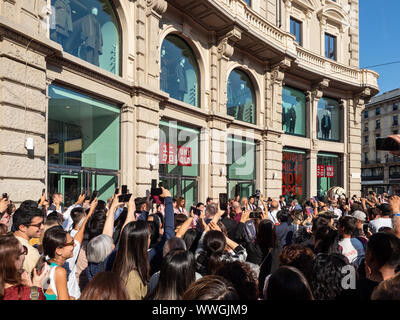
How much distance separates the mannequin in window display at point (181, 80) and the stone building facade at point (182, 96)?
0.21 ft

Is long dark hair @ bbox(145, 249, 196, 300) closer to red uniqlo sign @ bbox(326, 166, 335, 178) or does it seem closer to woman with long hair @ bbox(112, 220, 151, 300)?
woman with long hair @ bbox(112, 220, 151, 300)

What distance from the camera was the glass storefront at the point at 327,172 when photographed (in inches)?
844

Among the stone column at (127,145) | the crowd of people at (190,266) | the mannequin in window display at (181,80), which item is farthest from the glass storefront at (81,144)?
the crowd of people at (190,266)

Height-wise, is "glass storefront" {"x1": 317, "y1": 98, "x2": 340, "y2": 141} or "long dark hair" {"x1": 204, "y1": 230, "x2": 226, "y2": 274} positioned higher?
"glass storefront" {"x1": 317, "y1": 98, "x2": 340, "y2": 141}

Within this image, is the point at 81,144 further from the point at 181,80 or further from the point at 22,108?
the point at 181,80

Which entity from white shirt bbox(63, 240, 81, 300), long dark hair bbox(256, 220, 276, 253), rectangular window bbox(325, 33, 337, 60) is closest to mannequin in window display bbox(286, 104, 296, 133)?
rectangular window bbox(325, 33, 337, 60)

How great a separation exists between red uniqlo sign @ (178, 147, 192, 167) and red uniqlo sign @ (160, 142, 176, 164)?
42cm

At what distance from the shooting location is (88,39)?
32.6 feet

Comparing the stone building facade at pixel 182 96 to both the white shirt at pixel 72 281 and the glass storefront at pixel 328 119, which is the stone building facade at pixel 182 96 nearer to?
the glass storefront at pixel 328 119

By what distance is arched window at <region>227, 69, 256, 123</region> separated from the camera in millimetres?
16250

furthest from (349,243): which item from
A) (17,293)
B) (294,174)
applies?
(294,174)

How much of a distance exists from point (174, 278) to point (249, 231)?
290 cm
